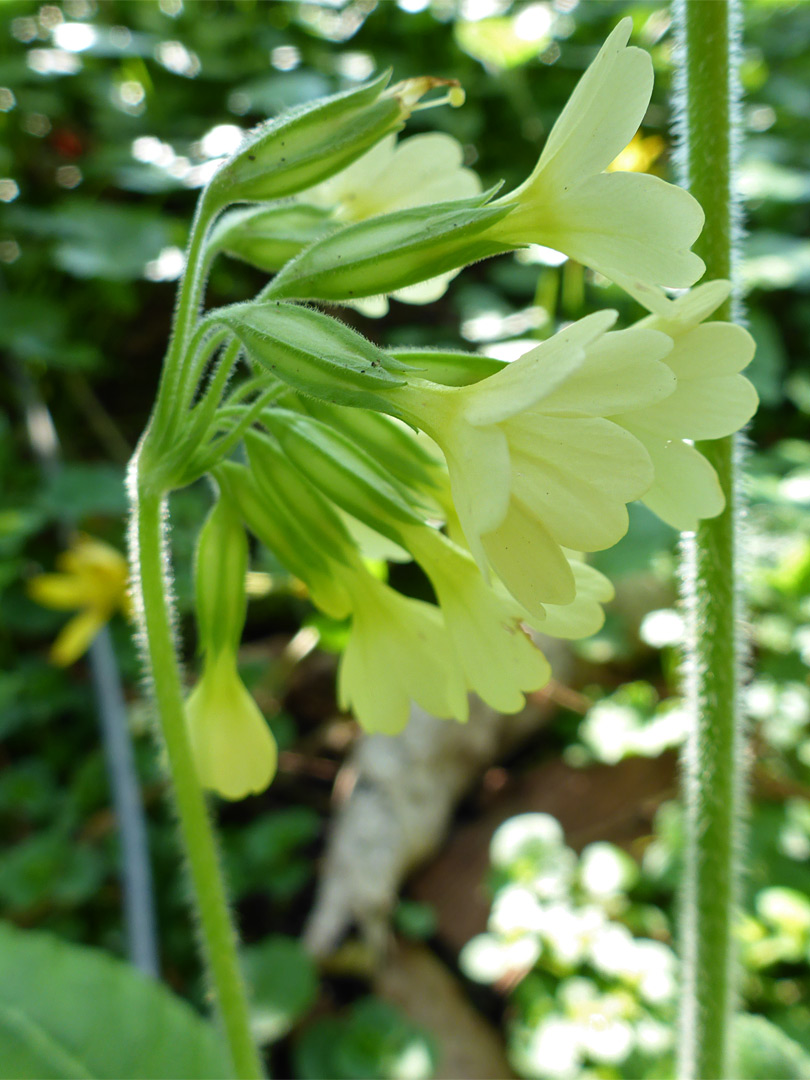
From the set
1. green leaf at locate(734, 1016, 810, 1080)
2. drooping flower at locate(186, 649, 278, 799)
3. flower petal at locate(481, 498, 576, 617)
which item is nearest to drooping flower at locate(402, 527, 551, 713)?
flower petal at locate(481, 498, 576, 617)

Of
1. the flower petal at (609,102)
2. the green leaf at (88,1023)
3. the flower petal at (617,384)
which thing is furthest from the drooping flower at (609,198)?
the green leaf at (88,1023)

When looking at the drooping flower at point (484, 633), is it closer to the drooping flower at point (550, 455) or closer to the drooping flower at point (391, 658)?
the drooping flower at point (391, 658)

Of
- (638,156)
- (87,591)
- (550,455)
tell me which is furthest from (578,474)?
(638,156)

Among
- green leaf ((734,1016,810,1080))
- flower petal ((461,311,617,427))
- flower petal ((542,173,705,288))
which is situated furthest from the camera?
green leaf ((734,1016,810,1080))

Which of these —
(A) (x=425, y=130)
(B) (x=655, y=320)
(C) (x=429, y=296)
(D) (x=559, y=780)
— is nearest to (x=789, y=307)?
(A) (x=425, y=130)

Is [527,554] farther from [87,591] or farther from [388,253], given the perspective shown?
[87,591]

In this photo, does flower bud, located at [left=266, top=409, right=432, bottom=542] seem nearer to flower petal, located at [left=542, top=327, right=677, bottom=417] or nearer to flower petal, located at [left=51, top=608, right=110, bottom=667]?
flower petal, located at [left=542, top=327, right=677, bottom=417]

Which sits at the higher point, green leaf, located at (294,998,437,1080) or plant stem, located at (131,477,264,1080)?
plant stem, located at (131,477,264,1080)
